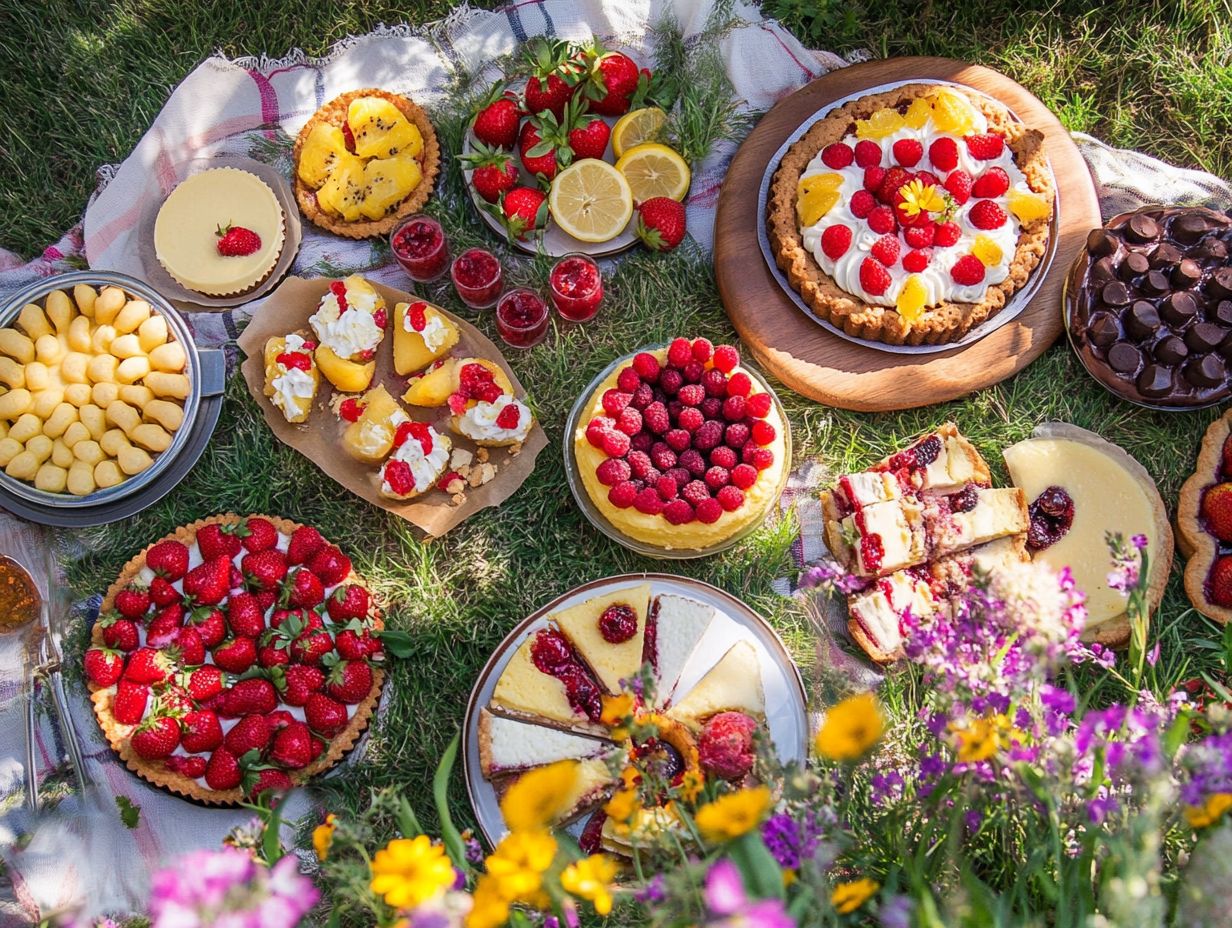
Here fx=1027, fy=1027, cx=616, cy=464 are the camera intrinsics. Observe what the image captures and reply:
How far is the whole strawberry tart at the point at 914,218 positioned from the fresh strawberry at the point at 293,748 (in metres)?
2.36

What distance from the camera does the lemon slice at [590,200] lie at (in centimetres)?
394

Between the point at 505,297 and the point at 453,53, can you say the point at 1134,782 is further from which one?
the point at 453,53

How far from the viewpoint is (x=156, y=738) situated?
3406mm

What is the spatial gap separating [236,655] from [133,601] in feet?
1.34

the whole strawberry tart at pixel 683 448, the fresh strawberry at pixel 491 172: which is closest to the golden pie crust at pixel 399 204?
the fresh strawberry at pixel 491 172

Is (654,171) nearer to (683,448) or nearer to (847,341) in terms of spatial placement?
(847,341)

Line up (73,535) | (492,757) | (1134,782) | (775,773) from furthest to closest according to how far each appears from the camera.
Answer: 1. (73,535)
2. (492,757)
3. (775,773)
4. (1134,782)

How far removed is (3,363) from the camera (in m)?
3.70

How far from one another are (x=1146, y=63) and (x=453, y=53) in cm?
288

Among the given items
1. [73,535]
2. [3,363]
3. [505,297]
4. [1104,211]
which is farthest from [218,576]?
[1104,211]

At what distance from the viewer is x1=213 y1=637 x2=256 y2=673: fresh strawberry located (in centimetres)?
354

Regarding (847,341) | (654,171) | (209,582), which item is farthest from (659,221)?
(209,582)

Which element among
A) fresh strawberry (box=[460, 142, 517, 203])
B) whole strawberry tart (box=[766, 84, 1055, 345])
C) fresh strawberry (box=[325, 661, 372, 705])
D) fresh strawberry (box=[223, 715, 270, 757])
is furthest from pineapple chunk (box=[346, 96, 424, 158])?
fresh strawberry (box=[223, 715, 270, 757])

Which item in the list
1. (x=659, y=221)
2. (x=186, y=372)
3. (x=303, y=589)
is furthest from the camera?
(x=659, y=221)
